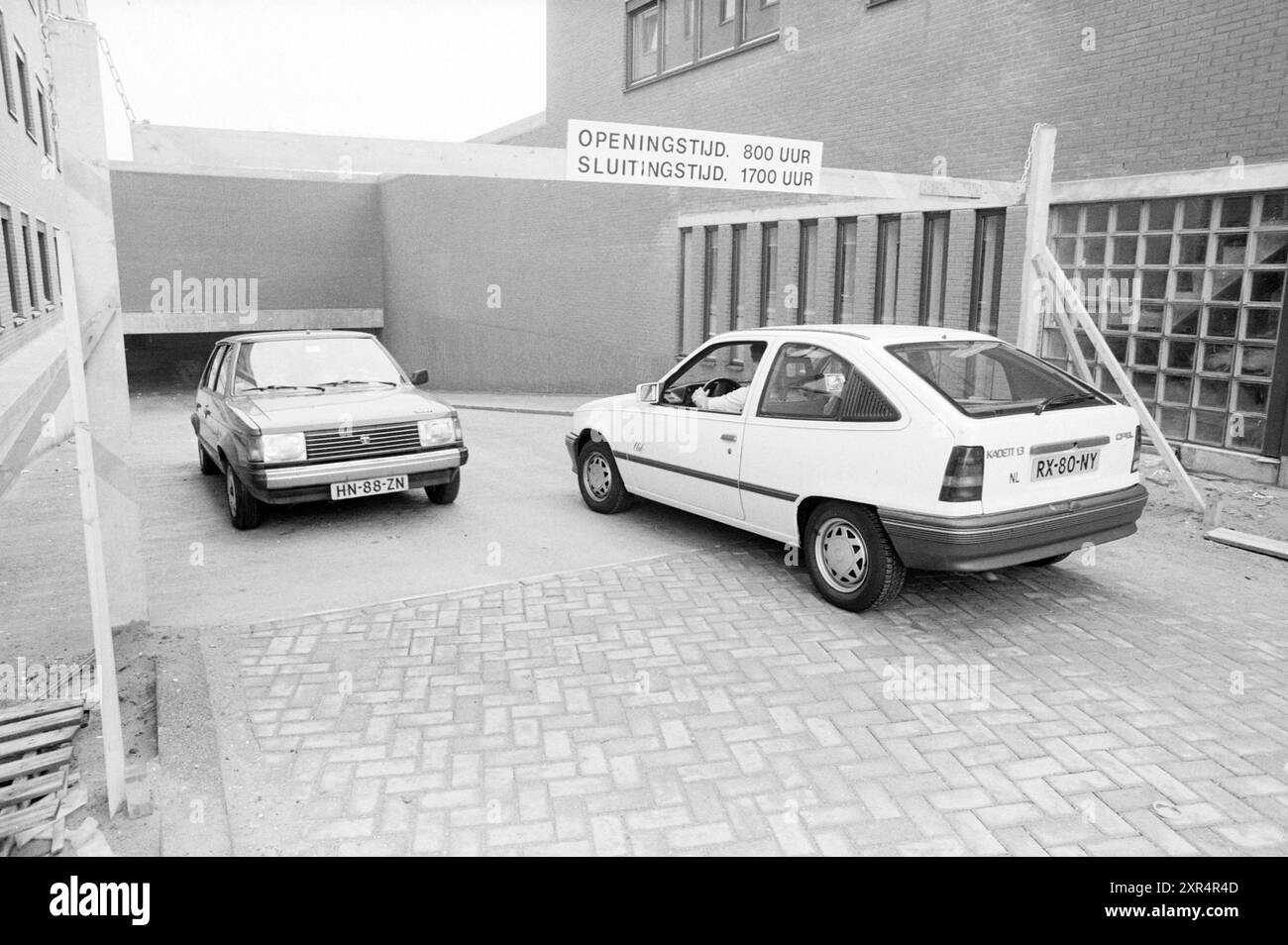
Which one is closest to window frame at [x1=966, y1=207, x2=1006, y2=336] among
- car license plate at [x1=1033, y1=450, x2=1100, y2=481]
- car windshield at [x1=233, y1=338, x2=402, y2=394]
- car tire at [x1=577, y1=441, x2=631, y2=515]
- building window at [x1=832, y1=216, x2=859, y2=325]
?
building window at [x1=832, y1=216, x2=859, y2=325]

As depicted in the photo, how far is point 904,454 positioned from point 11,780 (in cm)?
433

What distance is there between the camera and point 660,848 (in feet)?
10.6

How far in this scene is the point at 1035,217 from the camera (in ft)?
26.2

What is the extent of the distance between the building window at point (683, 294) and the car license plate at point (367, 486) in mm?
9652

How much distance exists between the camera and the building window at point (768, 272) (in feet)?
47.0

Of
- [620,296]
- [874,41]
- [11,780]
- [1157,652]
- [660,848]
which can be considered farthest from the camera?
[620,296]

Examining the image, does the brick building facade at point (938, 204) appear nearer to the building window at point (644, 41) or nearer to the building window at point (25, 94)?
the building window at point (644, 41)

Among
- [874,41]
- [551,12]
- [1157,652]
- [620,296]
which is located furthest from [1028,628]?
[551,12]

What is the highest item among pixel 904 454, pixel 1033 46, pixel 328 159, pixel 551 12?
pixel 551 12

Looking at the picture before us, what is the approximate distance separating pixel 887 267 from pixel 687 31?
21.6ft

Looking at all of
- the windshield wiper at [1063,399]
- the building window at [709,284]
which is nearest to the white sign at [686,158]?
the windshield wiper at [1063,399]

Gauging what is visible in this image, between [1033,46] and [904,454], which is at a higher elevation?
[1033,46]

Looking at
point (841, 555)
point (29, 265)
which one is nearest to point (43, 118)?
point (29, 265)
